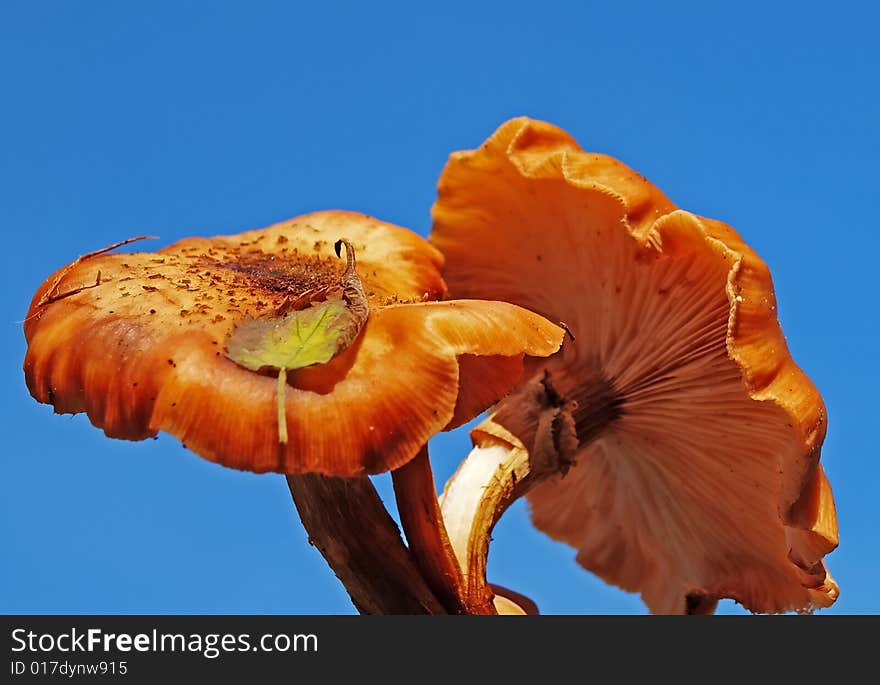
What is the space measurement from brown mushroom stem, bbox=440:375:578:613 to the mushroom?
425 millimetres

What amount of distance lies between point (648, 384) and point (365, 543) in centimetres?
142

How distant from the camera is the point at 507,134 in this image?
3998 millimetres

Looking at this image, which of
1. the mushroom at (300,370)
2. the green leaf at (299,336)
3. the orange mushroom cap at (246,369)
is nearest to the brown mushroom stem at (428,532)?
the mushroom at (300,370)

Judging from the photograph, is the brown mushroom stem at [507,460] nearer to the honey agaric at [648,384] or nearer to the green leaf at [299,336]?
the honey agaric at [648,384]

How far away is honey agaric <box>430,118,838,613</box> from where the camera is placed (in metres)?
3.51

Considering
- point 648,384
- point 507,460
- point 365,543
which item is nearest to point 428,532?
point 365,543

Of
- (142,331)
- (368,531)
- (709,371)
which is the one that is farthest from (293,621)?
(709,371)

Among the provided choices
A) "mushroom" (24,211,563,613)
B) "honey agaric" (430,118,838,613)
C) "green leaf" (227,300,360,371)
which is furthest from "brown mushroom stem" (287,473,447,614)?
"green leaf" (227,300,360,371)

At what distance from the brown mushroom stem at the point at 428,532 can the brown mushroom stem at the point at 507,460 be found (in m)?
0.27

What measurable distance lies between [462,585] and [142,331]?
125cm

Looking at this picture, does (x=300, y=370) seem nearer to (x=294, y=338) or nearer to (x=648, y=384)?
(x=294, y=338)

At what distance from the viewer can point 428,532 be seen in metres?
3.22

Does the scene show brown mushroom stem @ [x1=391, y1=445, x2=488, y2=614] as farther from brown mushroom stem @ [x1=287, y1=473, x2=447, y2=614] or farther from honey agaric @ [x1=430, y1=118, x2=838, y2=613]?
honey agaric @ [x1=430, y1=118, x2=838, y2=613]

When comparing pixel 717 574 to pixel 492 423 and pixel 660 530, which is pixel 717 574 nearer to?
pixel 660 530
